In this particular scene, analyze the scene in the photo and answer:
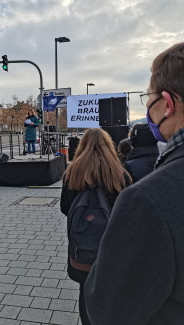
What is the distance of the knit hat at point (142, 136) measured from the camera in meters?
3.37

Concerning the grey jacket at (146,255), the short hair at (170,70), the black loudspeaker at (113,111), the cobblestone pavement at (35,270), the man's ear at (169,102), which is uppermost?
the black loudspeaker at (113,111)

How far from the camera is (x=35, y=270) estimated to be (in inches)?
142

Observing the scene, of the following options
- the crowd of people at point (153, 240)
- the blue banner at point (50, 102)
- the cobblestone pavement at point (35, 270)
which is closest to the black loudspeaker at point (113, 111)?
the cobblestone pavement at point (35, 270)

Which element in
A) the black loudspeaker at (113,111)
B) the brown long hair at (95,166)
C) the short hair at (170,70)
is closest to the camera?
the short hair at (170,70)

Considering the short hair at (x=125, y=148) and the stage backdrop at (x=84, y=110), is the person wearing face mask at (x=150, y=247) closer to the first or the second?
the short hair at (x=125, y=148)

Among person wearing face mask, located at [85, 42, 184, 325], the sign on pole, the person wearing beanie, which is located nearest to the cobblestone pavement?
the person wearing beanie

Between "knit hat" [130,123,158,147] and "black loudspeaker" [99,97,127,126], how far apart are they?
17.2 feet

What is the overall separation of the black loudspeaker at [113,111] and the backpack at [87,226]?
673cm

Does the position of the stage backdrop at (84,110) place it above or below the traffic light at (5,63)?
below

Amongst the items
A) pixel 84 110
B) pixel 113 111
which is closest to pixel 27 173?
pixel 84 110

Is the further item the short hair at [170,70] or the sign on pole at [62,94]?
the sign on pole at [62,94]

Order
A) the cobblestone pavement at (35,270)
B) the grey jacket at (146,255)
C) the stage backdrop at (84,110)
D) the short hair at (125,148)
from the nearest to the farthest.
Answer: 1. the grey jacket at (146,255)
2. the cobblestone pavement at (35,270)
3. the short hair at (125,148)
4. the stage backdrop at (84,110)

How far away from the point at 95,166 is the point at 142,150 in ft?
4.30

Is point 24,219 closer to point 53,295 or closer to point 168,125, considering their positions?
point 53,295
